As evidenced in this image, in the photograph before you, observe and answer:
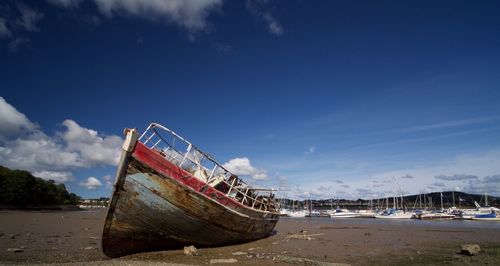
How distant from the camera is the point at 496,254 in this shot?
16719 mm

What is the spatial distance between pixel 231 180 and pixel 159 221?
20.7 feet

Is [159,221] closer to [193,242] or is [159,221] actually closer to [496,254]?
[193,242]

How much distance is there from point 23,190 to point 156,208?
240ft

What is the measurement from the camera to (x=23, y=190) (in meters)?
72.9

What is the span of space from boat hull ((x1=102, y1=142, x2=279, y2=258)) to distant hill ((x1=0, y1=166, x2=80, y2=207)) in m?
69.2

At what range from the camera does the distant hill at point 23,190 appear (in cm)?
6969

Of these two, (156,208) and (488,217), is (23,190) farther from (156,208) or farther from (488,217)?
(488,217)

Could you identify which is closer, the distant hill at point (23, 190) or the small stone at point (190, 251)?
the small stone at point (190, 251)

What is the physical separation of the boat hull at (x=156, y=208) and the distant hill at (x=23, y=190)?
6923 cm

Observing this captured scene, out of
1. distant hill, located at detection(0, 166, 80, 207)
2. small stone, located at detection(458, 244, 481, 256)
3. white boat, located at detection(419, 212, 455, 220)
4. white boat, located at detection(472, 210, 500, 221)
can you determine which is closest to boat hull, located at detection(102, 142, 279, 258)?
small stone, located at detection(458, 244, 481, 256)

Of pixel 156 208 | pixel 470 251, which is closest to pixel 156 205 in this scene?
pixel 156 208

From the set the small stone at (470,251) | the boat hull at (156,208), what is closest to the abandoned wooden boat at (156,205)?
the boat hull at (156,208)

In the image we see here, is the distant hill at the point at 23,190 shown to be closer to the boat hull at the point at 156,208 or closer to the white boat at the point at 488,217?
the boat hull at the point at 156,208

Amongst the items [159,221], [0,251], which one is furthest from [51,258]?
[159,221]
